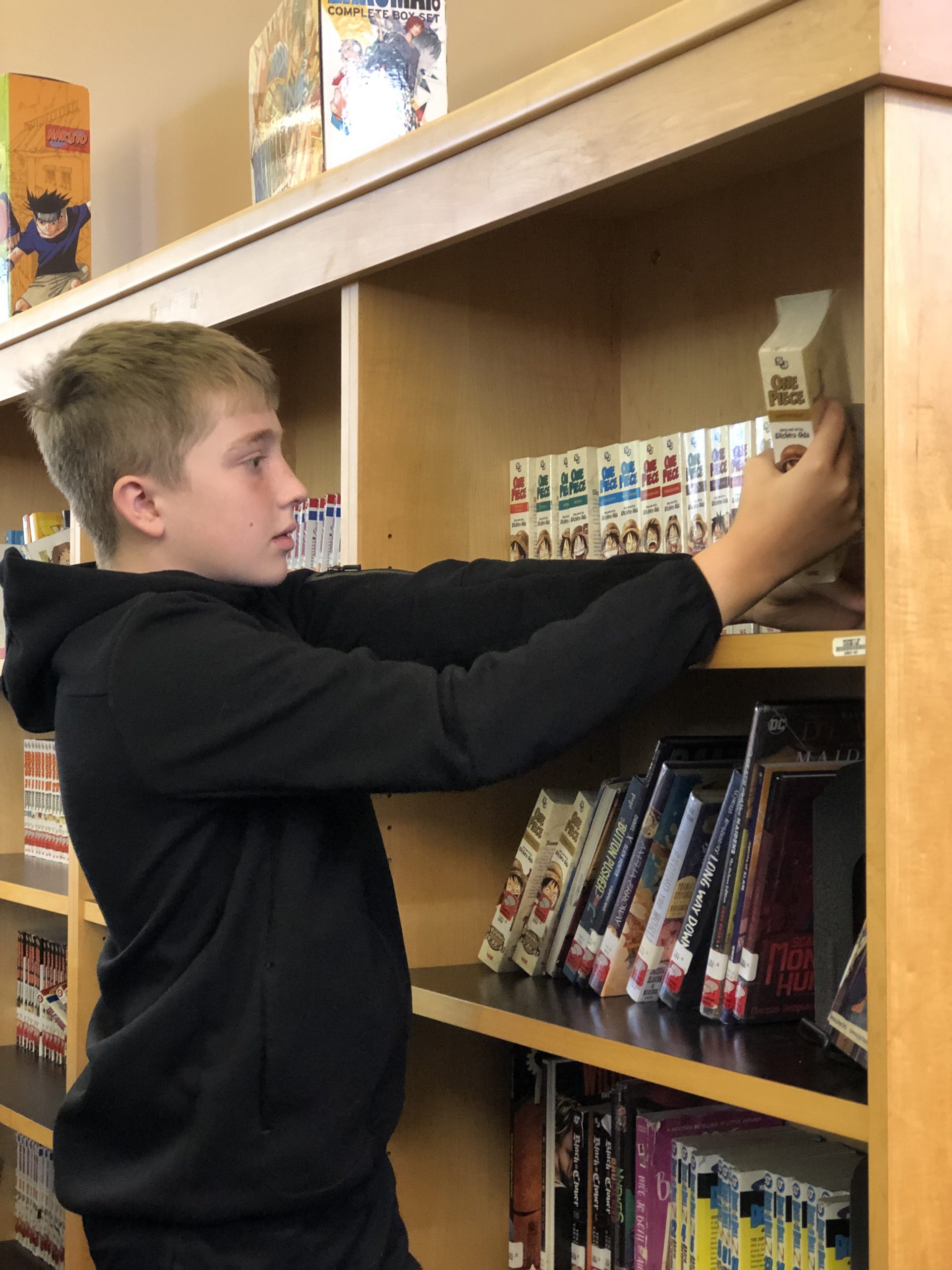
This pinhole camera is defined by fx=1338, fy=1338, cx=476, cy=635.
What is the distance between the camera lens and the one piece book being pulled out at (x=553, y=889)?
1.44m

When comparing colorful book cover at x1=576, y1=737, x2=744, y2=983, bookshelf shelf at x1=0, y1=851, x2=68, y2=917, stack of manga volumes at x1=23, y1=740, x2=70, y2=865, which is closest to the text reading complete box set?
colorful book cover at x1=576, y1=737, x2=744, y2=983

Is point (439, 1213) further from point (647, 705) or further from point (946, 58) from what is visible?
point (946, 58)

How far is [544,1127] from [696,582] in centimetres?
78

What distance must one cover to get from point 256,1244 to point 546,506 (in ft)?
2.66

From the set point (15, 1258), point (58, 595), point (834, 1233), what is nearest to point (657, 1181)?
point (834, 1233)

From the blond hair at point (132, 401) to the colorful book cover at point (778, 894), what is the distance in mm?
600

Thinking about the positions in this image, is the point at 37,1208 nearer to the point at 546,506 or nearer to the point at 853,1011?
the point at 546,506

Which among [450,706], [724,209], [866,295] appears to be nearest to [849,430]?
[866,295]

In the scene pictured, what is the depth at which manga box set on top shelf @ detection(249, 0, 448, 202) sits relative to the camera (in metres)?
1.63

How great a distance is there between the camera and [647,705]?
165 centimetres

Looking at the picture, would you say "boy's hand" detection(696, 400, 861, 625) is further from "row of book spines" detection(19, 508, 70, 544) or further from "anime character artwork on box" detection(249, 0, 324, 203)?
"row of book spines" detection(19, 508, 70, 544)

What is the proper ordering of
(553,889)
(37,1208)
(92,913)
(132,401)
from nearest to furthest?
(132,401) < (553,889) < (92,913) < (37,1208)

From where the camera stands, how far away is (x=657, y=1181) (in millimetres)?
1343

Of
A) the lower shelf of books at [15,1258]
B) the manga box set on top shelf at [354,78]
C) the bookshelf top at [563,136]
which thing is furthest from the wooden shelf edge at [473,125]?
the lower shelf of books at [15,1258]
